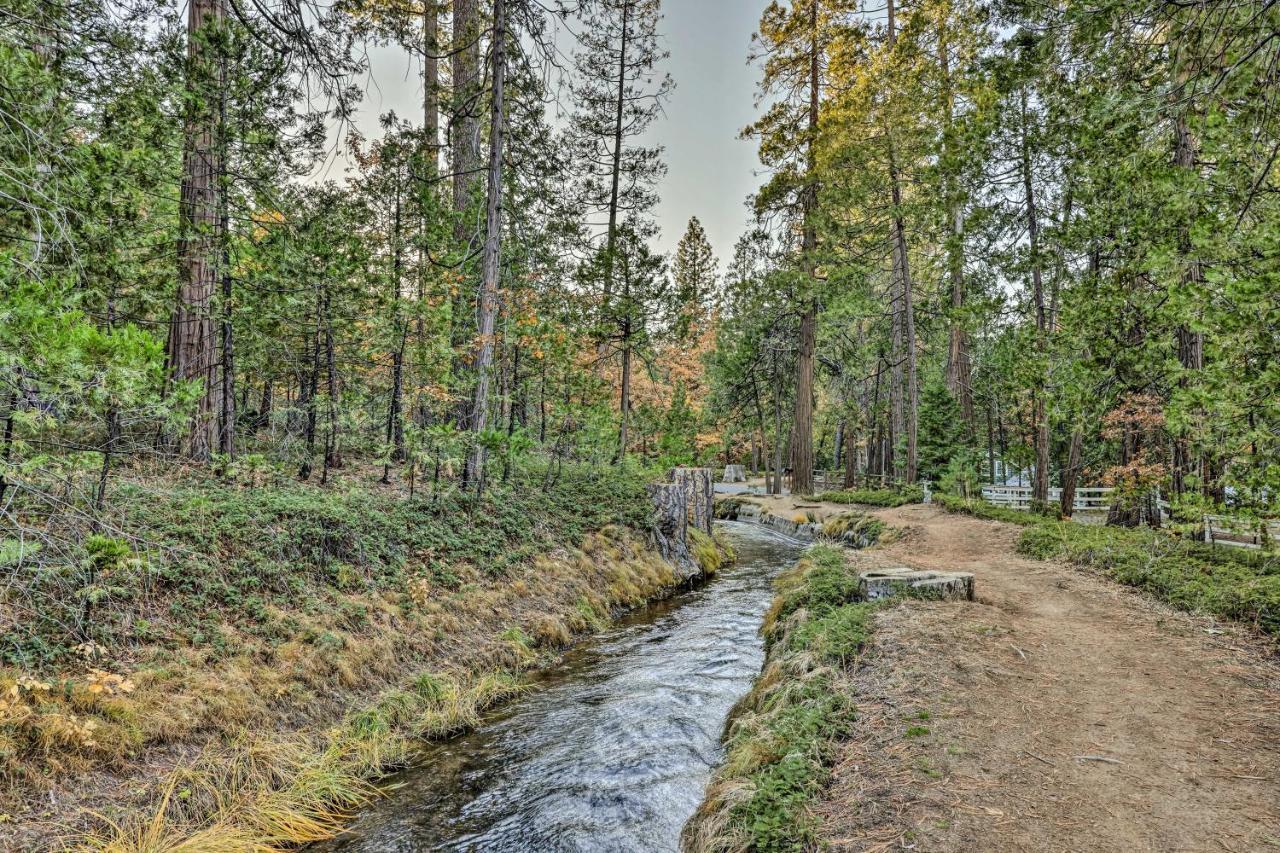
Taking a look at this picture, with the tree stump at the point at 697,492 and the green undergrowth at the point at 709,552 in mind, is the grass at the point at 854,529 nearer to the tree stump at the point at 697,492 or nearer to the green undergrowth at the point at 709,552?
the green undergrowth at the point at 709,552

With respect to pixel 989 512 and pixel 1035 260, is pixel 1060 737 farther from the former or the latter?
pixel 989 512

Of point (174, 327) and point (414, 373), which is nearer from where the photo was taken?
point (174, 327)

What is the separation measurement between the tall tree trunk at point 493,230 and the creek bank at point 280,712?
236cm

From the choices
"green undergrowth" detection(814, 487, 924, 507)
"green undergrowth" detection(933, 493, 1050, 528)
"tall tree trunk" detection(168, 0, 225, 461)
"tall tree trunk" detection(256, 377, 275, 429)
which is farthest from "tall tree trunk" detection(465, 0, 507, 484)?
"green undergrowth" detection(814, 487, 924, 507)

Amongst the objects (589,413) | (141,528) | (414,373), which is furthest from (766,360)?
(141,528)

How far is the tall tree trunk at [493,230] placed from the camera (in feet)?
27.0

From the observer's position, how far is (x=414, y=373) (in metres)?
9.24

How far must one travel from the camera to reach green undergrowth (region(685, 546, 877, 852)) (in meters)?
2.92

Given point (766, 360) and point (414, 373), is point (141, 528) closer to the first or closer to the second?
point (414, 373)

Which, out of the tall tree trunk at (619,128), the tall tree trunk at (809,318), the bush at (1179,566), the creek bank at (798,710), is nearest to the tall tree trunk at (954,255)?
the tall tree trunk at (809,318)

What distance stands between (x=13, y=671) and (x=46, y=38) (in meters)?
4.36

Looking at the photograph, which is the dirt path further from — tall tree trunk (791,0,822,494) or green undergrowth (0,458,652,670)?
tall tree trunk (791,0,822,494)

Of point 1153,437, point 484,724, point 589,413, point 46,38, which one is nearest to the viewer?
point 46,38

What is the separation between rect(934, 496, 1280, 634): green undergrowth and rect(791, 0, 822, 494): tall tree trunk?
9.67 m
